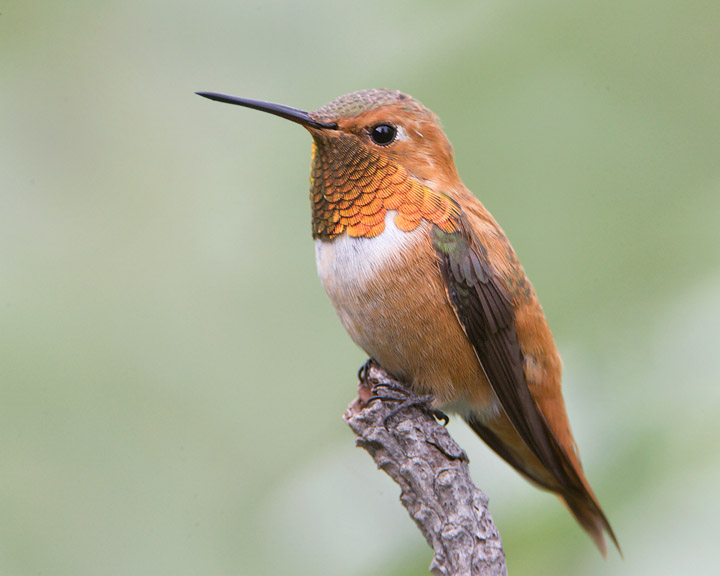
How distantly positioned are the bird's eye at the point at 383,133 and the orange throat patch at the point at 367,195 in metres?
0.04

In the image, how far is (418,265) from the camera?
1.86 metres

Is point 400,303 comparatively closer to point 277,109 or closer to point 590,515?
point 277,109

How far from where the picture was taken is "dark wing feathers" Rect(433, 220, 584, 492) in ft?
6.16

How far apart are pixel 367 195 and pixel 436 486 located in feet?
2.26

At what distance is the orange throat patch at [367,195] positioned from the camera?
1.88m

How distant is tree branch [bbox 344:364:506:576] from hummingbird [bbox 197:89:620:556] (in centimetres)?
16

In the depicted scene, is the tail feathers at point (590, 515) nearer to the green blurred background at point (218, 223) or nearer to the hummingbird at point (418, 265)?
the hummingbird at point (418, 265)

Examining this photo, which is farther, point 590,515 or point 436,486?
point 590,515

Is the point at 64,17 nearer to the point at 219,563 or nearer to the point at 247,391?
the point at 247,391

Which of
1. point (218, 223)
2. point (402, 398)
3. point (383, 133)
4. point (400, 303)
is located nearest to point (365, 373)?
point (402, 398)

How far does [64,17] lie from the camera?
286cm

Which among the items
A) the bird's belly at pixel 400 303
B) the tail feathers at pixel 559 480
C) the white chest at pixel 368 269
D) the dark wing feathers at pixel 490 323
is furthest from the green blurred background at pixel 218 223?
the white chest at pixel 368 269

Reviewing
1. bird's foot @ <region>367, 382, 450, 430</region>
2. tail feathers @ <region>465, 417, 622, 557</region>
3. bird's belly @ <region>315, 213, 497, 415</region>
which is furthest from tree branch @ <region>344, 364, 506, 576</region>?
tail feathers @ <region>465, 417, 622, 557</region>

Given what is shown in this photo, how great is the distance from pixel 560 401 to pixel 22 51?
2.16 meters
